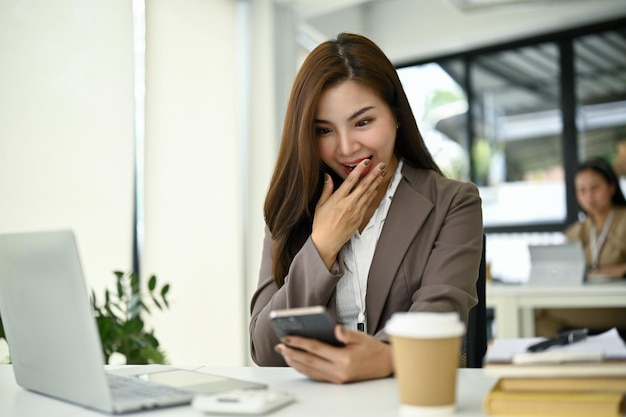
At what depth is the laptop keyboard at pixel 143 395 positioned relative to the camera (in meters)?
A: 1.07

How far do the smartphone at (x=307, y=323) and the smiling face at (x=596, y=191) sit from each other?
15.3 ft

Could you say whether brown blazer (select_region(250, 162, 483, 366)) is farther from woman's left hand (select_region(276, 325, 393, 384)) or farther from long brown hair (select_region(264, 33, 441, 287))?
woman's left hand (select_region(276, 325, 393, 384))

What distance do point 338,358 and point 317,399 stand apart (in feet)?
0.38

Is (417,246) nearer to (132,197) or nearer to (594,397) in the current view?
(594,397)

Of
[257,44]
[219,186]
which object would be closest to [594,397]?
[219,186]

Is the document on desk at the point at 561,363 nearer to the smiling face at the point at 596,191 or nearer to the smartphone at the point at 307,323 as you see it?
the smartphone at the point at 307,323

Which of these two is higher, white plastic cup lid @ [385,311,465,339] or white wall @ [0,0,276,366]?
white wall @ [0,0,276,366]

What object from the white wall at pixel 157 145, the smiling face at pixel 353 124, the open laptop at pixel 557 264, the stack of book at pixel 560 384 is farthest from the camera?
the open laptop at pixel 557 264

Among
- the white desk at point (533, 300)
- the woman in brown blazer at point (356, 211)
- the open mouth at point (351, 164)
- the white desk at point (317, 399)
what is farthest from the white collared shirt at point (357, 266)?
the white desk at point (533, 300)

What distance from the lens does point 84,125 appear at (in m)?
3.84

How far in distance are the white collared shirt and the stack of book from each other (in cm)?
78

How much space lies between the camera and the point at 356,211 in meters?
1.70

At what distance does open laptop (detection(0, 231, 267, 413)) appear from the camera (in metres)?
1.03

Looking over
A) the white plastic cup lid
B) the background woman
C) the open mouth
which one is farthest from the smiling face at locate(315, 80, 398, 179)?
the background woman
